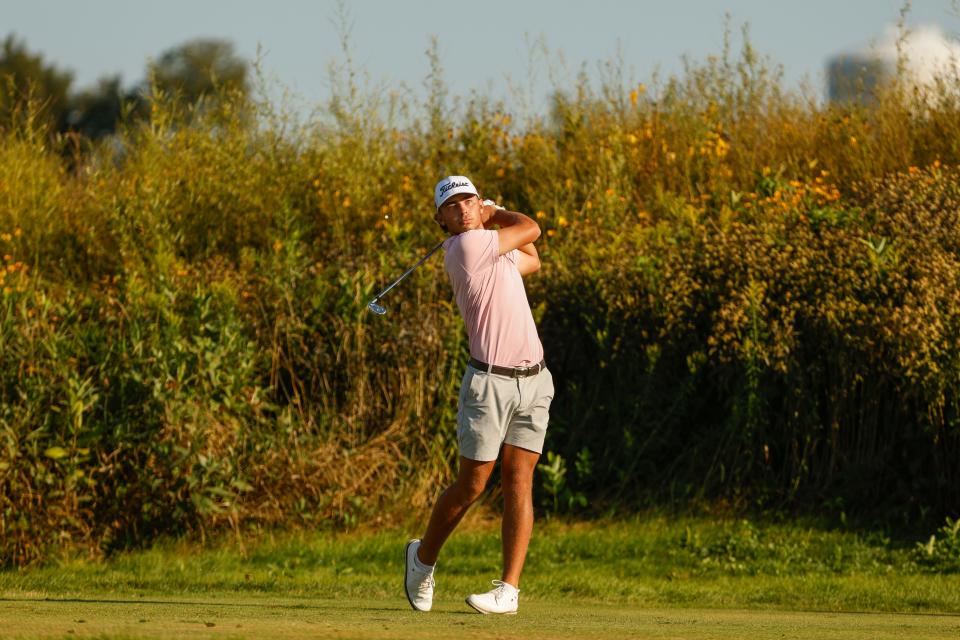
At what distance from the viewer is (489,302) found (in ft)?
21.6

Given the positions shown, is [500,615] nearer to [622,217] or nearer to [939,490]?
[939,490]

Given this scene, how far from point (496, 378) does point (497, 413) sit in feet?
0.54

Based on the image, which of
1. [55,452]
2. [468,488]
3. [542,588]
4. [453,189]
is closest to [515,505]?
[468,488]

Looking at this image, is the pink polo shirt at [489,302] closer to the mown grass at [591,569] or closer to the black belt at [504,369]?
the black belt at [504,369]

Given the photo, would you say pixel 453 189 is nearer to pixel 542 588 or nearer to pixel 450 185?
pixel 450 185

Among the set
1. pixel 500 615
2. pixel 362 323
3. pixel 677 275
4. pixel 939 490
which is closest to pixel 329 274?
pixel 362 323

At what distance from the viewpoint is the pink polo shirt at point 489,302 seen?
21.5ft

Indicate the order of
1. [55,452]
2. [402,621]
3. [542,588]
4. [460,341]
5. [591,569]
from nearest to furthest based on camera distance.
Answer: [402,621] → [542,588] → [591,569] → [55,452] → [460,341]

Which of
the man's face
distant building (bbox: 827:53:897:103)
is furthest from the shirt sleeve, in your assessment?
distant building (bbox: 827:53:897:103)

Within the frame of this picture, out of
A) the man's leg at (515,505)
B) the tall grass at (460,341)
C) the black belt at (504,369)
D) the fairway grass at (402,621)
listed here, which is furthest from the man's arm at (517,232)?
the tall grass at (460,341)

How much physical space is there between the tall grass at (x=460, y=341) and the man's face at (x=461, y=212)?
15.6ft

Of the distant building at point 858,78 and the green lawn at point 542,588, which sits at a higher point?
the distant building at point 858,78

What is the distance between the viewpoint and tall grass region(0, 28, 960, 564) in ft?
36.0

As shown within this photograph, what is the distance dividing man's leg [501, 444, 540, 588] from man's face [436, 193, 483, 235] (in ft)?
3.59
